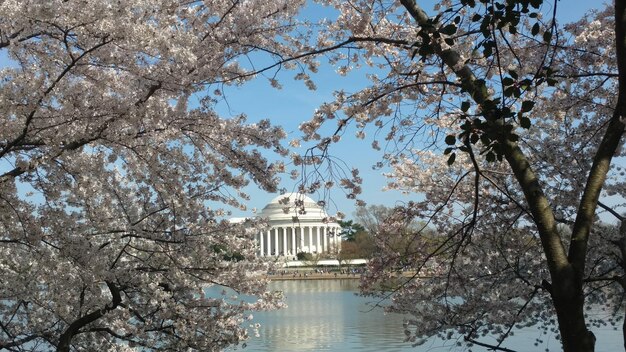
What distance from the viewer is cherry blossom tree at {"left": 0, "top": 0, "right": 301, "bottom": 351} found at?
347 cm

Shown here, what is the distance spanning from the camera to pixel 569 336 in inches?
96.0

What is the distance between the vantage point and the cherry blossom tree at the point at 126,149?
3471 mm

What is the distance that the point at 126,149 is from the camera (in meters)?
4.36

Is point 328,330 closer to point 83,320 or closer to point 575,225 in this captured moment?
point 83,320

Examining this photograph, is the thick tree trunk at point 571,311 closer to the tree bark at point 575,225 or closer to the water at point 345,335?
the tree bark at point 575,225

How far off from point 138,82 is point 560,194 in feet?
10.7

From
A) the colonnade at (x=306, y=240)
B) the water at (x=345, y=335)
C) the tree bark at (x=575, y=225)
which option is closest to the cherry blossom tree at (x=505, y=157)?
the tree bark at (x=575, y=225)

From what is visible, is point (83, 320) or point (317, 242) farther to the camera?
point (317, 242)

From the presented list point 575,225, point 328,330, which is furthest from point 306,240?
point 575,225

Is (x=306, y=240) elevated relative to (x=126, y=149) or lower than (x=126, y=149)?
elevated

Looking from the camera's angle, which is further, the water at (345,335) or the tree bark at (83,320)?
the water at (345,335)

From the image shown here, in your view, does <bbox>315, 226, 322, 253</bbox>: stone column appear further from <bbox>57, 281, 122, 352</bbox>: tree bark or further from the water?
<bbox>57, 281, 122, 352</bbox>: tree bark

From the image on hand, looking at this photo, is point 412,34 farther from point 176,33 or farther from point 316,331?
point 316,331

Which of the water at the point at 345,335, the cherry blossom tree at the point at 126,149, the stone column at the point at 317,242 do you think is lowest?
the water at the point at 345,335
